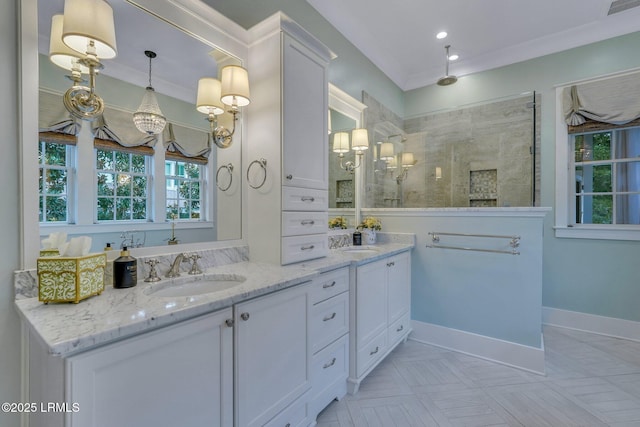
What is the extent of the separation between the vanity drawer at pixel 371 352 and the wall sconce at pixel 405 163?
6.03 feet

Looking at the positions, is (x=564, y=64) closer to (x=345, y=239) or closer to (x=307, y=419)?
(x=345, y=239)

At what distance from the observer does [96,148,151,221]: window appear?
4.13 feet

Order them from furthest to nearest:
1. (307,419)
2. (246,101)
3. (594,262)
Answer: (594,262) < (246,101) < (307,419)

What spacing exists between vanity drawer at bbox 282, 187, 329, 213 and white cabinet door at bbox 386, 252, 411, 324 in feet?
2.66

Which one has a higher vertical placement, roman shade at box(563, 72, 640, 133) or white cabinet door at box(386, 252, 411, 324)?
roman shade at box(563, 72, 640, 133)

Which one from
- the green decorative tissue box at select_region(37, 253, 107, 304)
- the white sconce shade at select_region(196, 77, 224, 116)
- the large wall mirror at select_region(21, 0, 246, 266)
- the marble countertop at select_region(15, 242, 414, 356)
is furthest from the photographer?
the white sconce shade at select_region(196, 77, 224, 116)

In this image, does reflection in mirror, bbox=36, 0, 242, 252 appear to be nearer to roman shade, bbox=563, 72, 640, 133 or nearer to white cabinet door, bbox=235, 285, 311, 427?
white cabinet door, bbox=235, 285, 311, 427

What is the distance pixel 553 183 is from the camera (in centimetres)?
322

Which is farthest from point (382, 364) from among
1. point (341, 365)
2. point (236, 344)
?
point (236, 344)

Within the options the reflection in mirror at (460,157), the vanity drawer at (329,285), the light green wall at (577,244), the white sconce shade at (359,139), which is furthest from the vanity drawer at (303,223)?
the light green wall at (577,244)

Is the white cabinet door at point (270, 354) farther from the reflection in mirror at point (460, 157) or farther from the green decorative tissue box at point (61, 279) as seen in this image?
the reflection in mirror at point (460, 157)

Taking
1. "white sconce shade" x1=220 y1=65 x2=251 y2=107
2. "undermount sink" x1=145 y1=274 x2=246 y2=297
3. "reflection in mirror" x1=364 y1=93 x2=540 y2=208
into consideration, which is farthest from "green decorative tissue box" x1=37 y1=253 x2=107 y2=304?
"reflection in mirror" x1=364 y1=93 x2=540 y2=208

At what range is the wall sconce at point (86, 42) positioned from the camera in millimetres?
1022

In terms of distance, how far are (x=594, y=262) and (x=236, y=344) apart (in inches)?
148
